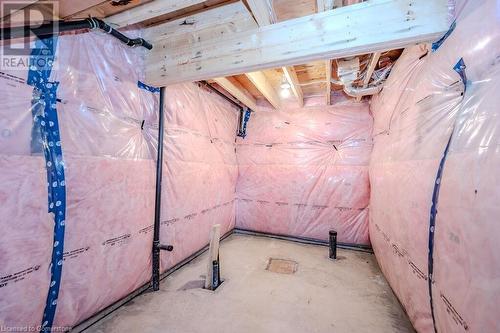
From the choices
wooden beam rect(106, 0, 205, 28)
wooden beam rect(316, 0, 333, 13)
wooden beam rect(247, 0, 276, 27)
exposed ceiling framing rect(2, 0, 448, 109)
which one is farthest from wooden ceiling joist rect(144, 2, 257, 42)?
wooden beam rect(316, 0, 333, 13)

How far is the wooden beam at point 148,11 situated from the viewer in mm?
1484

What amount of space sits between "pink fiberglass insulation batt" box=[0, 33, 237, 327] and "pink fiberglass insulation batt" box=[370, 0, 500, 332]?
223 centimetres

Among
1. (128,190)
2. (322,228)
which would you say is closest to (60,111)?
(128,190)

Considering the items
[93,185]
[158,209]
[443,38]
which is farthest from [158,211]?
[443,38]

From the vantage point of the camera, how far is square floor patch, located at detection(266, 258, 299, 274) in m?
2.66

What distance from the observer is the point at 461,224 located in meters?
0.98

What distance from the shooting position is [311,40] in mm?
1539

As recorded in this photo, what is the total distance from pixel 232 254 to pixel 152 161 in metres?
1.77

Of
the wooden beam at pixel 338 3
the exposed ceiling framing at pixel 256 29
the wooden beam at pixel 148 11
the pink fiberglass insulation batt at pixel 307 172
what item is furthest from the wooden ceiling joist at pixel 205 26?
the pink fiberglass insulation batt at pixel 307 172

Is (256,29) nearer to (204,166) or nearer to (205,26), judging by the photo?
(205,26)

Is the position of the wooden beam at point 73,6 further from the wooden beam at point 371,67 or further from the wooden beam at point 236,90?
the wooden beam at point 371,67

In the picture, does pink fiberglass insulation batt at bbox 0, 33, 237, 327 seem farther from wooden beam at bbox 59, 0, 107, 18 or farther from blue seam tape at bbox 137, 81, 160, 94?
wooden beam at bbox 59, 0, 107, 18

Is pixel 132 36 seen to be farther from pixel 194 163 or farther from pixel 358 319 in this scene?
pixel 358 319

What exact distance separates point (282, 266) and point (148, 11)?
2.94 m
